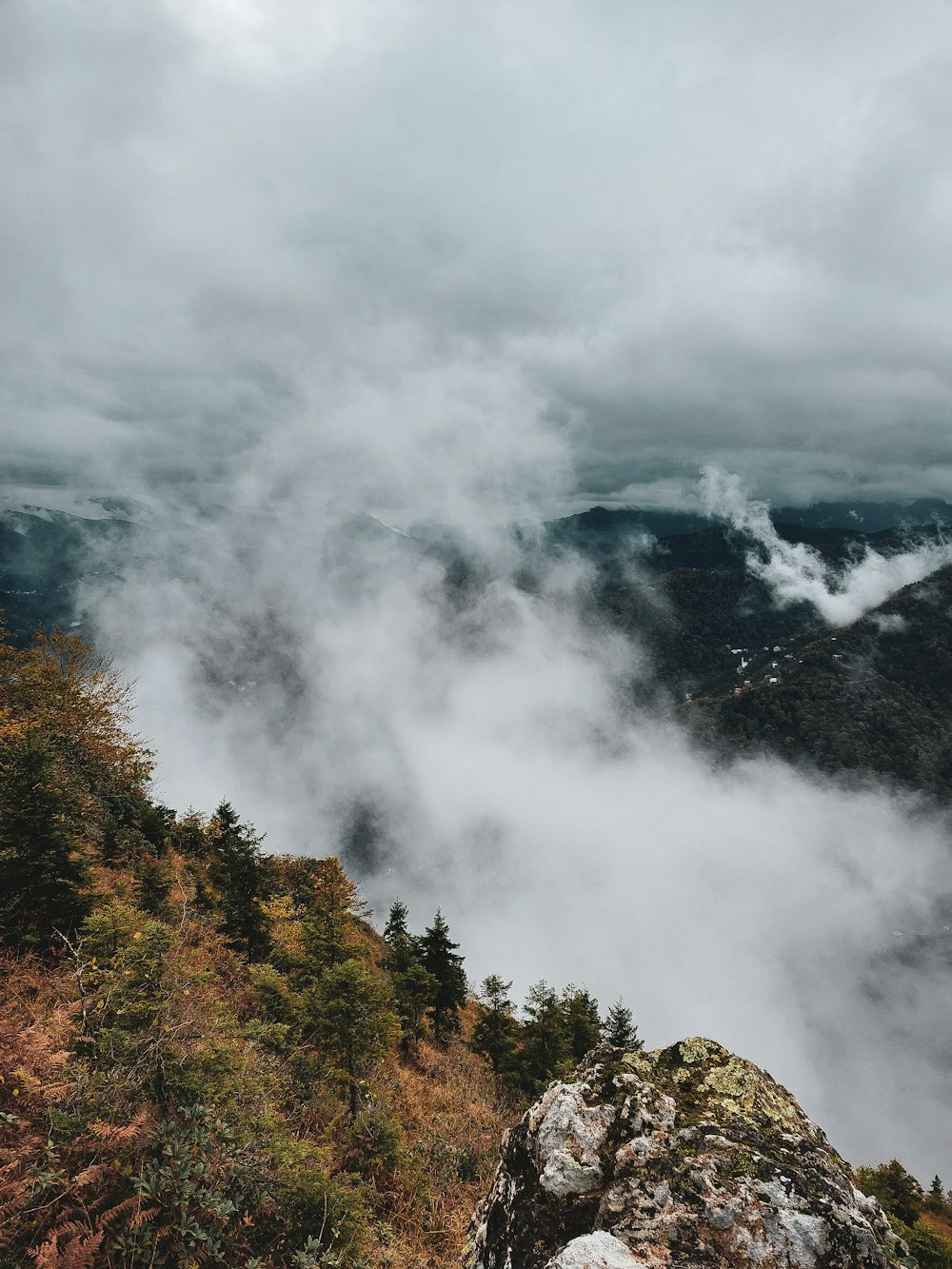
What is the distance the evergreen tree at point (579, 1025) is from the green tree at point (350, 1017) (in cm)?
2118

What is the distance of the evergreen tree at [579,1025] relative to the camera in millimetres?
31019

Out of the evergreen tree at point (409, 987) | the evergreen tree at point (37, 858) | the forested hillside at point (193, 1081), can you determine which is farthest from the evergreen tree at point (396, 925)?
the evergreen tree at point (37, 858)

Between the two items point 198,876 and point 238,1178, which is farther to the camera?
point 198,876

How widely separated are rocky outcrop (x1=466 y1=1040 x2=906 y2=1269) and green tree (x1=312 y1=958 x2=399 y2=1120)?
7928 millimetres

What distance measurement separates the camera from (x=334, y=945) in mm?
15836

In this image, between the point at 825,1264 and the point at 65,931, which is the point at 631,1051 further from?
the point at 65,931

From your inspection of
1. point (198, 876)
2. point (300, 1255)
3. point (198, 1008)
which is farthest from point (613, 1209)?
point (198, 876)

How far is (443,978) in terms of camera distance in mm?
34562

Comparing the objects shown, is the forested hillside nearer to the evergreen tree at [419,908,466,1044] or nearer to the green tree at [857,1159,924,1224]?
the evergreen tree at [419,908,466,1044]

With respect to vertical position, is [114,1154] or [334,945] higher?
[334,945]

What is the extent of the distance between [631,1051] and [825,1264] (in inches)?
94.1

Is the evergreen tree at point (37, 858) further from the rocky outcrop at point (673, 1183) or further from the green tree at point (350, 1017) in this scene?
the rocky outcrop at point (673, 1183)

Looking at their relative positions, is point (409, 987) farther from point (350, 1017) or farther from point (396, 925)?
point (350, 1017)

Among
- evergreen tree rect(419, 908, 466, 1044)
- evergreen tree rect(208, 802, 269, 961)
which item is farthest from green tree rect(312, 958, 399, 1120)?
evergreen tree rect(419, 908, 466, 1044)
